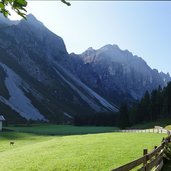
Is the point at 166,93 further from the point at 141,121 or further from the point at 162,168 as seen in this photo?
the point at 162,168

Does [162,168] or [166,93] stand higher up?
[166,93]

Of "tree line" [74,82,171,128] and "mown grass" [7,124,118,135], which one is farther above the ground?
"tree line" [74,82,171,128]

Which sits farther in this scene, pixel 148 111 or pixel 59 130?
pixel 148 111

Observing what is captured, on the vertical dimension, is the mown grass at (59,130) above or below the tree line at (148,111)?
below

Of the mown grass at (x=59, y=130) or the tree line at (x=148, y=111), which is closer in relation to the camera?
the mown grass at (x=59, y=130)

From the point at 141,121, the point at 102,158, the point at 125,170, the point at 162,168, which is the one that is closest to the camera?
the point at 125,170

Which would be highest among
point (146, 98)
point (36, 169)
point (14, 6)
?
point (146, 98)

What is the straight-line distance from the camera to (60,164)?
2650 centimetres

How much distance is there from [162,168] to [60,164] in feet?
23.2

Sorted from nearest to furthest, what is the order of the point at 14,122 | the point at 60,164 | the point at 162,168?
the point at 162,168 < the point at 60,164 < the point at 14,122

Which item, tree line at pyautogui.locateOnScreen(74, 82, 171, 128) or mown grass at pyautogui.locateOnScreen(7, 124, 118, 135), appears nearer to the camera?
mown grass at pyautogui.locateOnScreen(7, 124, 118, 135)

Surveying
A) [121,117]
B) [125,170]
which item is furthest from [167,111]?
[125,170]

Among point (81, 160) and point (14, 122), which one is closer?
point (81, 160)

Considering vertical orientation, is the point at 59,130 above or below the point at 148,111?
below
